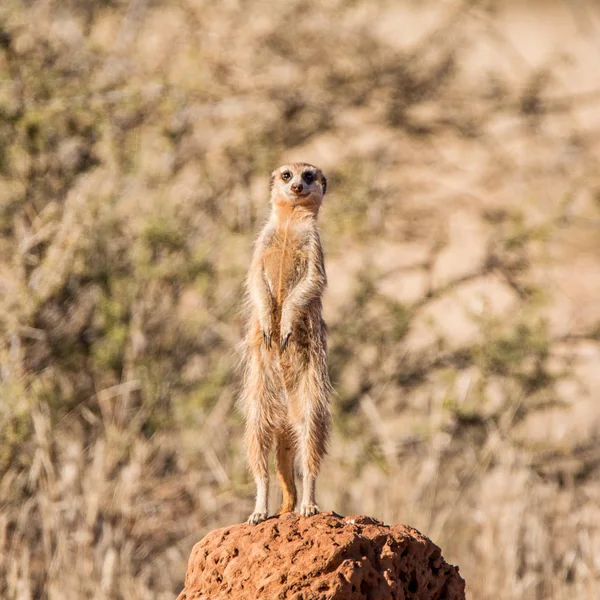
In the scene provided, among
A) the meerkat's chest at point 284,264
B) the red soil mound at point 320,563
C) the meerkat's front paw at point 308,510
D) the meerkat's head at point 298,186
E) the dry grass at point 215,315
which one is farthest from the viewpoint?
the dry grass at point 215,315

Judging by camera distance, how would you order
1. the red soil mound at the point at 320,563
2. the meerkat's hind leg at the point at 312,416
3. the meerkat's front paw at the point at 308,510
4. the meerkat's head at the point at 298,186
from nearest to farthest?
1. the red soil mound at the point at 320,563
2. the meerkat's front paw at the point at 308,510
3. the meerkat's hind leg at the point at 312,416
4. the meerkat's head at the point at 298,186

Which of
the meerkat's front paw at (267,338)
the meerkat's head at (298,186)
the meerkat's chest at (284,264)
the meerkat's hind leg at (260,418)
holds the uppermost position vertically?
the meerkat's head at (298,186)

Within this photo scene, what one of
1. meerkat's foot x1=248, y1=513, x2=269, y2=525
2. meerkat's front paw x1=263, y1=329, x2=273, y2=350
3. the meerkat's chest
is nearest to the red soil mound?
meerkat's foot x1=248, y1=513, x2=269, y2=525

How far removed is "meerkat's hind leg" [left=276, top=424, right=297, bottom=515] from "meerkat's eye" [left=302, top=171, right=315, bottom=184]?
2.87 ft

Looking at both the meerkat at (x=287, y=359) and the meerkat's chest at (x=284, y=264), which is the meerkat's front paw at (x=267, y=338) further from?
the meerkat's chest at (x=284, y=264)

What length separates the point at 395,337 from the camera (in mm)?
7645

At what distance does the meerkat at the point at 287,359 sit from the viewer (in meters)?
3.46

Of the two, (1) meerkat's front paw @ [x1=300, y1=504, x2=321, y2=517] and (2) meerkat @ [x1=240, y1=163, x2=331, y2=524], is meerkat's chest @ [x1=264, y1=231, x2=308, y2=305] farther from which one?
(1) meerkat's front paw @ [x1=300, y1=504, x2=321, y2=517]

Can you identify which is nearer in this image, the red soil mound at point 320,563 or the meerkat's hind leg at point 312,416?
the red soil mound at point 320,563

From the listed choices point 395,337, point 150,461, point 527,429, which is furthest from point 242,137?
point 527,429

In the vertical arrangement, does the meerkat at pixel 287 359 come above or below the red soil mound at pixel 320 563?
above

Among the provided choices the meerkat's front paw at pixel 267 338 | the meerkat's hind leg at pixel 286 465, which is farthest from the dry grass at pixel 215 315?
the meerkat's front paw at pixel 267 338

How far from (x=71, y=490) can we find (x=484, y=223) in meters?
4.74

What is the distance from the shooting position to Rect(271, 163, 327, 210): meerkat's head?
3.67 m
